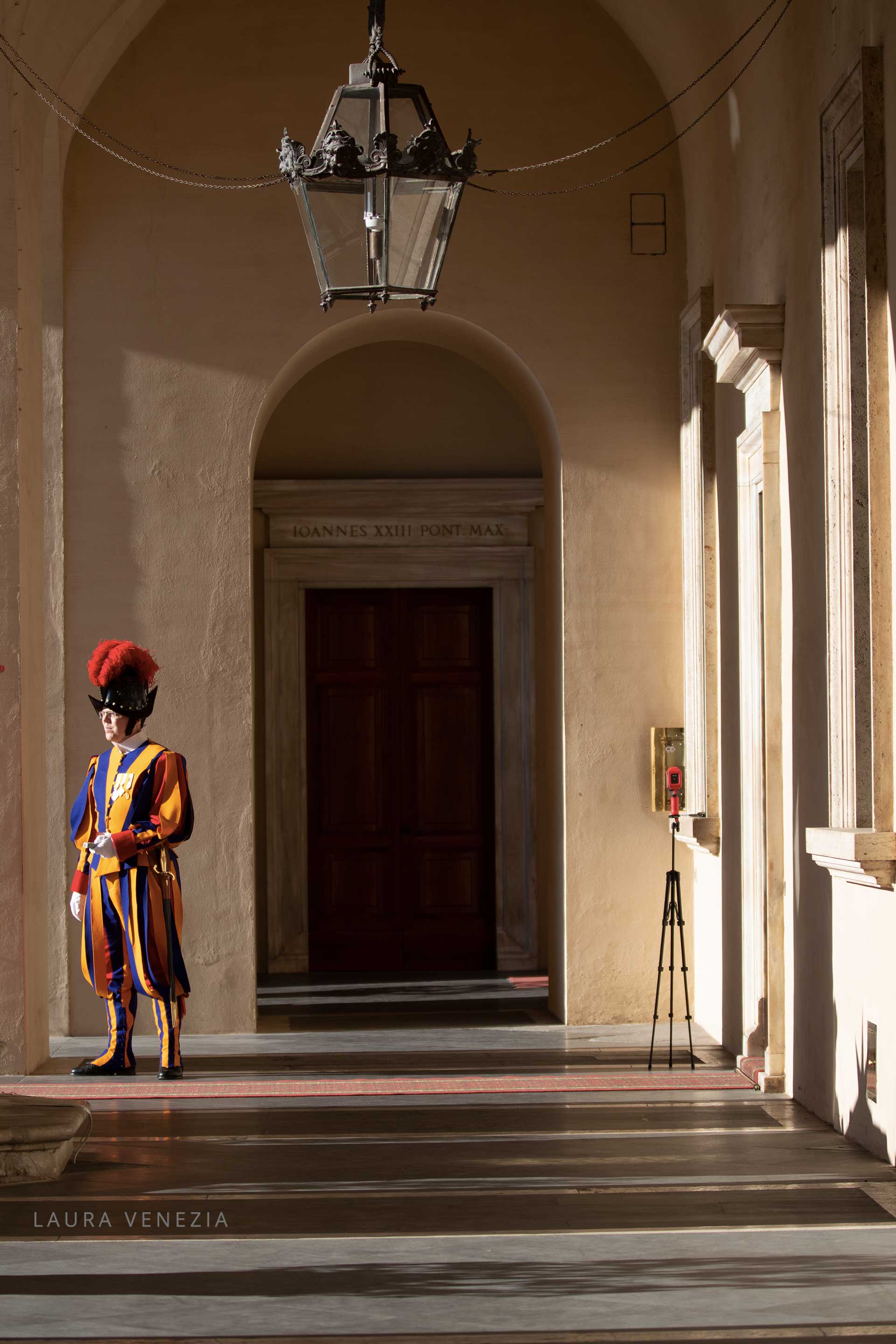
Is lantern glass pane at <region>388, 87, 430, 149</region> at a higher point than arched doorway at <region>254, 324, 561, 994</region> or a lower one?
higher

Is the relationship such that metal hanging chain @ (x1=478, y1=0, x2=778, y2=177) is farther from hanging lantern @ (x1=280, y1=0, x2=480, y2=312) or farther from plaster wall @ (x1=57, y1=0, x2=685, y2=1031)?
hanging lantern @ (x1=280, y1=0, x2=480, y2=312)

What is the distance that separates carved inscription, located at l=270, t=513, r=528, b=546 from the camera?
1133 centimetres

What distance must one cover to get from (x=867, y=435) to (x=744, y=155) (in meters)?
2.54

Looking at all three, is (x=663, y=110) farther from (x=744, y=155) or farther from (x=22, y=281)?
(x=22, y=281)

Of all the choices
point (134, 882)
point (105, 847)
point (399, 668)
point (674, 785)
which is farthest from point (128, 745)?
point (399, 668)

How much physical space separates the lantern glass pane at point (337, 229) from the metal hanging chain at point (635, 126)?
2041mm

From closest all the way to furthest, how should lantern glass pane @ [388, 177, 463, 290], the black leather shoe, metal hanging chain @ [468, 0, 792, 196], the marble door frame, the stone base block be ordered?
the stone base block < lantern glass pane @ [388, 177, 463, 290] < the black leather shoe < metal hanging chain @ [468, 0, 792, 196] < the marble door frame

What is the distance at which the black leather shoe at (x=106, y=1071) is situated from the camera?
7258mm

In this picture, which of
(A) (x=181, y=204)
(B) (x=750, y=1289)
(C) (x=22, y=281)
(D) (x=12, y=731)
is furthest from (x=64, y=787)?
(B) (x=750, y=1289)

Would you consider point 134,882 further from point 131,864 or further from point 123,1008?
point 123,1008

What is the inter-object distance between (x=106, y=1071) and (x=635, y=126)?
5.65 meters

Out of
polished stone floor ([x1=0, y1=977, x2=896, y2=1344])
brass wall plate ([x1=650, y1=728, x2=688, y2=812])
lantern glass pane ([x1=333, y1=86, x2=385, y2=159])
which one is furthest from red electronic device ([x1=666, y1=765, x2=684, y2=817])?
lantern glass pane ([x1=333, y1=86, x2=385, y2=159])

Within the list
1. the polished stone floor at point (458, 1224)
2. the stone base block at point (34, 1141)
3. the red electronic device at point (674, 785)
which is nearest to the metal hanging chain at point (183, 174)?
the red electronic device at point (674, 785)
